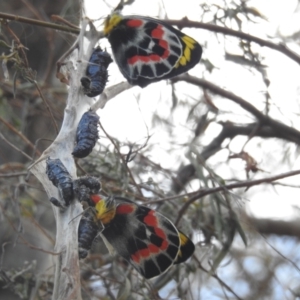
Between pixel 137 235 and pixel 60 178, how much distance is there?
0.12m

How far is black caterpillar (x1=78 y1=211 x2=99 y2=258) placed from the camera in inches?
24.9

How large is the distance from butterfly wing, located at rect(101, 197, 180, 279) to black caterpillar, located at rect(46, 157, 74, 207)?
54mm

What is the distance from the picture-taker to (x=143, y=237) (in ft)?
2.38

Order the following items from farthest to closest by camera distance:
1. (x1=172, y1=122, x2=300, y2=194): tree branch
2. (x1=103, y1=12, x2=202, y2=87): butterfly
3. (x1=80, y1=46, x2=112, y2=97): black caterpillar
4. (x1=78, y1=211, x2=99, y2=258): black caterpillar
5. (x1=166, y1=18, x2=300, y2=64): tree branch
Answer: (x1=172, y1=122, x2=300, y2=194): tree branch, (x1=166, y1=18, x2=300, y2=64): tree branch, (x1=103, y1=12, x2=202, y2=87): butterfly, (x1=80, y1=46, x2=112, y2=97): black caterpillar, (x1=78, y1=211, x2=99, y2=258): black caterpillar

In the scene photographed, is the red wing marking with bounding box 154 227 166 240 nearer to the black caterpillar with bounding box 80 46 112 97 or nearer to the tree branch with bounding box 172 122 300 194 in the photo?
the black caterpillar with bounding box 80 46 112 97

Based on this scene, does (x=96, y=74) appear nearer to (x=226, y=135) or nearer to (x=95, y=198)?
(x=95, y=198)

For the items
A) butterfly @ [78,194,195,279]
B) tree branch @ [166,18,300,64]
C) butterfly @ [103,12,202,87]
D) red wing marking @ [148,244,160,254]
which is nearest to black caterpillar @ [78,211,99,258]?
butterfly @ [78,194,195,279]

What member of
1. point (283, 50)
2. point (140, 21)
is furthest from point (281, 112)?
point (140, 21)

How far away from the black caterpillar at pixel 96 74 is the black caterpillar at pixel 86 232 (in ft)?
0.54

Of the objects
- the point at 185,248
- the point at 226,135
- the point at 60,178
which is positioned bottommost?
the point at 226,135

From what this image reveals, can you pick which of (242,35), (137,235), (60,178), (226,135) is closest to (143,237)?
(137,235)

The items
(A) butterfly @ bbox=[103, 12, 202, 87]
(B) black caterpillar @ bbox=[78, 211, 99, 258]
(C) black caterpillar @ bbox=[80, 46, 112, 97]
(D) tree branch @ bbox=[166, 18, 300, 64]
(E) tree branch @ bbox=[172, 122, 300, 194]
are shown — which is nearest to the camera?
(B) black caterpillar @ bbox=[78, 211, 99, 258]

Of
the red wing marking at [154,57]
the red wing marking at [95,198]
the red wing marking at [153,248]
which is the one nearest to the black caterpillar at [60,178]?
the red wing marking at [95,198]

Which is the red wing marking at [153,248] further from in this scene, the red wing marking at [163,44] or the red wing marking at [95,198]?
the red wing marking at [163,44]
